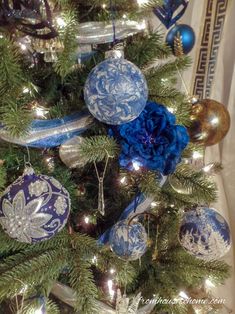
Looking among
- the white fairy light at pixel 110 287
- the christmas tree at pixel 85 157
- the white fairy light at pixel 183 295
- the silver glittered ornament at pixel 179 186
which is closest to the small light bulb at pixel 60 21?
the christmas tree at pixel 85 157

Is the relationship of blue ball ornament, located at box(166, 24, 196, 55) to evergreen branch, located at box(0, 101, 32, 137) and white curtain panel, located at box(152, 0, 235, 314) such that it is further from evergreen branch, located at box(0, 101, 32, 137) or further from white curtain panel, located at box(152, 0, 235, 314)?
evergreen branch, located at box(0, 101, 32, 137)

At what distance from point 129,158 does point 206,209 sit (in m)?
0.20

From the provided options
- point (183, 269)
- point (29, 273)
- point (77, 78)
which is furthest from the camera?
point (183, 269)

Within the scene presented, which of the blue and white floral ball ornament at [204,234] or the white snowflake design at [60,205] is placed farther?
the blue and white floral ball ornament at [204,234]

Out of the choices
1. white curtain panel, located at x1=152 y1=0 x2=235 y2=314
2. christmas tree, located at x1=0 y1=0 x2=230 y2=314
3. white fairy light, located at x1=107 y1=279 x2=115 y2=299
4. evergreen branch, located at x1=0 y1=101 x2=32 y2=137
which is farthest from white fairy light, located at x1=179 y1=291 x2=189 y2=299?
evergreen branch, located at x1=0 y1=101 x2=32 y2=137

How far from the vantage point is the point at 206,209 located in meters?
0.66

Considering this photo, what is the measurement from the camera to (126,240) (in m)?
0.60

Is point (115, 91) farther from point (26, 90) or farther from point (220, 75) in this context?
point (220, 75)

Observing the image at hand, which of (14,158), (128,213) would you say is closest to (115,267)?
(128,213)

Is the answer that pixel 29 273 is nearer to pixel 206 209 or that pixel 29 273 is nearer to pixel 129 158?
pixel 129 158

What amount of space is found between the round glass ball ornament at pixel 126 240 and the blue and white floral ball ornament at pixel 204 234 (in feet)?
0.27

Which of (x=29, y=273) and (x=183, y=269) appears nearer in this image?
(x=29, y=273)

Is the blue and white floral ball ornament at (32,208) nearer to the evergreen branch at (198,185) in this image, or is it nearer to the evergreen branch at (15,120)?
the evergreen branch at (15,120)

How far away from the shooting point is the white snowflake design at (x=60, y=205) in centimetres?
49
